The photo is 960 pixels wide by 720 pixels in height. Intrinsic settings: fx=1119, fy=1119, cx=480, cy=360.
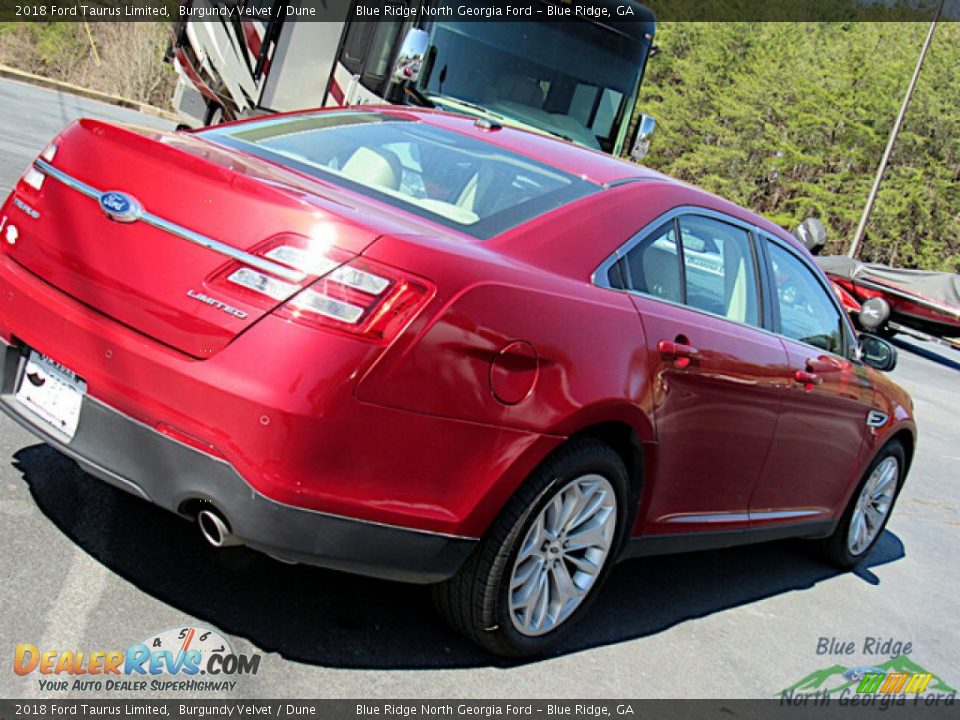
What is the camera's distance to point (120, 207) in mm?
3182

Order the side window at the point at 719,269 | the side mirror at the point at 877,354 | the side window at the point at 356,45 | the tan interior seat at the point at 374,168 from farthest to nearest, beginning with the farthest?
1. the side window at the point at 356,45
2. the side mirror at the point at 877,354
3. the side window at the point at 719,269
4. the tan interior seat at the point at 374,168

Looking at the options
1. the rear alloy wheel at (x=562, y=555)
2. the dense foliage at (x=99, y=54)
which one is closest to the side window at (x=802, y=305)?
the rear alloy wheel at (x=562, y=555)

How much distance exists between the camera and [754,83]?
46031mm

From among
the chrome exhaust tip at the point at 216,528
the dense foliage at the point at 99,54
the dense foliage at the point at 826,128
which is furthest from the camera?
the dense foliage at the point at 826,128

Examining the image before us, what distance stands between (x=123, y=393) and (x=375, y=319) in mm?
742

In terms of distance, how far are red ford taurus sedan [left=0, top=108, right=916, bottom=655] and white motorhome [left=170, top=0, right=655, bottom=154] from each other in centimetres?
701

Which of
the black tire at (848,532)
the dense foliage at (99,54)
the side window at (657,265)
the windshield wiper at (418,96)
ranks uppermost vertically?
the windshield wiper at (418,96)

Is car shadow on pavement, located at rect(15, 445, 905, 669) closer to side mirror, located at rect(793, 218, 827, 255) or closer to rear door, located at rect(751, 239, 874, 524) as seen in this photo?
rear door, located at rect(751, 239, 874, 524)

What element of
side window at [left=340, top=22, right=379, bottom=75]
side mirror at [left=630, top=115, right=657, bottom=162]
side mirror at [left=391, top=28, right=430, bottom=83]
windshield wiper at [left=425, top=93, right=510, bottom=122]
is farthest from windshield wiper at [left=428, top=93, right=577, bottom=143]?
side mirror at [left=630, top=115, right=657, bottom=162]

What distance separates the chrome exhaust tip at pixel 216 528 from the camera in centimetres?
300

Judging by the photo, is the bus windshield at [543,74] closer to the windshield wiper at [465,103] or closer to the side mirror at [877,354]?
the windshield wiper at [465,103]

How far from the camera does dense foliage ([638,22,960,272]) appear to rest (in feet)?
135

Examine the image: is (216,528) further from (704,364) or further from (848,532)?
(848,532)

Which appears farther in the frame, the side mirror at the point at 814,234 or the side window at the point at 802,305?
the side mirror at the point at 814,234
